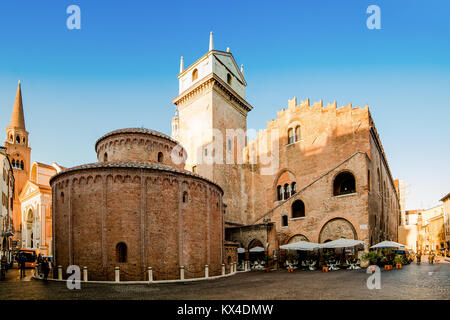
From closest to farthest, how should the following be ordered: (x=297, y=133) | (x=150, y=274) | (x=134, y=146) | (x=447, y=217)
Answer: (x=150, y=274), (x=134, y=146), (x=297, y=133), (x=447, y=217)

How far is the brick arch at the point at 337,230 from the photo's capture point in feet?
90.7

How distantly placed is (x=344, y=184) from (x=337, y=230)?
7.38 m

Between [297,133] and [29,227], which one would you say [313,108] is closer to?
[297,133]

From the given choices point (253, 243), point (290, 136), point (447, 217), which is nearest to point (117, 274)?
point (253, 243)

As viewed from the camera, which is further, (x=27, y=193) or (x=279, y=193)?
(x=27, y=193)

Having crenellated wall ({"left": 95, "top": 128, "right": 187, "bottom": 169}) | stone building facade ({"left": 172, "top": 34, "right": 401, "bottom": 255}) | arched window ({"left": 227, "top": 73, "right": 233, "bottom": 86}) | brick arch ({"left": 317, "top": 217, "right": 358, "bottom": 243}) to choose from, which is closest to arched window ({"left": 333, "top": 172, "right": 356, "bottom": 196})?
stone building facade ({"left": 172, "top": 34, "right": 401, "bottom": 255})

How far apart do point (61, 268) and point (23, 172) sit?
5021cm

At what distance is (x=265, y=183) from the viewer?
1468 inches

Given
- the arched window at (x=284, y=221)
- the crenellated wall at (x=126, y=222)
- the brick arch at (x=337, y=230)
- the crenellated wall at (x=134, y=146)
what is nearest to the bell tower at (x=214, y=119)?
the arched window at (x=284, y=221)

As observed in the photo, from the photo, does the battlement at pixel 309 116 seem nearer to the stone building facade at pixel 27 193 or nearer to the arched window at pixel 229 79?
the arched window at pixel 229 79

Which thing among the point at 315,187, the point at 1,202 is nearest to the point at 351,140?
the point at 315,187

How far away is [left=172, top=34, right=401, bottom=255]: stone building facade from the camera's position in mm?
29203

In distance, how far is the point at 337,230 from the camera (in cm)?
2852
